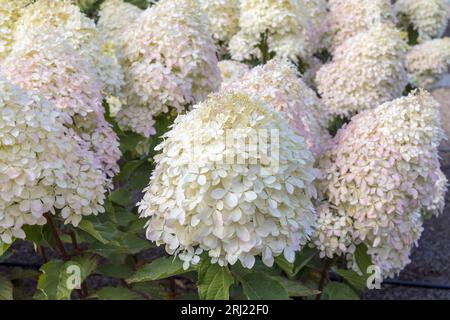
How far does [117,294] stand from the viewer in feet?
5.47

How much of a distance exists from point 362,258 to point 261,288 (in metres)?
0.44

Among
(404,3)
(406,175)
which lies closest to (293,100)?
(406,175)

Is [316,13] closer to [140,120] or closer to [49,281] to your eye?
[140,120]

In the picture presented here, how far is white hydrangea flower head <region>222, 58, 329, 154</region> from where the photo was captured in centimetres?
161

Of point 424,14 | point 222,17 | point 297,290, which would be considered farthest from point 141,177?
point 424,14

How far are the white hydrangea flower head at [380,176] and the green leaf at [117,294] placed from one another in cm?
50

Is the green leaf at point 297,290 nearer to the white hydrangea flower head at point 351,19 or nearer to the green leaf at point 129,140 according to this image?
the green leaf at point 129,140

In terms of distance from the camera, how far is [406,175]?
1541 mm

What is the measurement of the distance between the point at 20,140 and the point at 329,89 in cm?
134

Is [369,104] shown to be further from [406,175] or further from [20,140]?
[20,140]

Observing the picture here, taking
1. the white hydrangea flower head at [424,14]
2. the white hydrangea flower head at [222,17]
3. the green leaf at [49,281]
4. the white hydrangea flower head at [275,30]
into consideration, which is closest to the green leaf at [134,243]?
the green leaf at [49,281]
